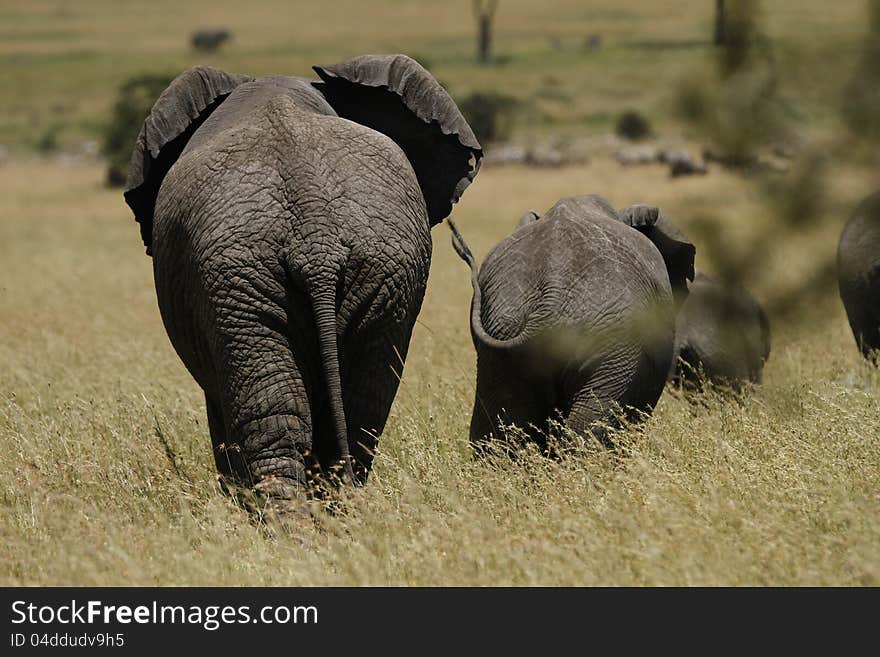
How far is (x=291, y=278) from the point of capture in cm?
523

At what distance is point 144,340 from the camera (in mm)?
11703

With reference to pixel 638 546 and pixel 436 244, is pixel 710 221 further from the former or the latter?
pixel 436 244

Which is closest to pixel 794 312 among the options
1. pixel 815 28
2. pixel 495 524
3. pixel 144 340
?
pixel 815 28

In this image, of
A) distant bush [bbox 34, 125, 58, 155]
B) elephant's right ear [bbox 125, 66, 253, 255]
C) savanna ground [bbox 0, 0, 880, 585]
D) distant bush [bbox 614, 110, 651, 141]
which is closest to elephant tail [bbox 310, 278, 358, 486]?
savanna ground [bbox 0, 0, 880, 585]

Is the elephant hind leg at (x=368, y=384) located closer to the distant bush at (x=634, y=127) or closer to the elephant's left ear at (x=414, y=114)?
the elephant's left ear at (x=414, y=114)

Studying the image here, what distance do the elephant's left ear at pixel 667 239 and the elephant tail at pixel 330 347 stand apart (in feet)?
7.67

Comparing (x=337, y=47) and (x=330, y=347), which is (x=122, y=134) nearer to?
(x=330, y=347)

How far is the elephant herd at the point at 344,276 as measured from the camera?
5.23 meters

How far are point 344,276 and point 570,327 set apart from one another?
1.23m

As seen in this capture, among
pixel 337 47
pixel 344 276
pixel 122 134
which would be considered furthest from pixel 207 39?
pixel 344 276

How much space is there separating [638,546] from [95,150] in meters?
45.7

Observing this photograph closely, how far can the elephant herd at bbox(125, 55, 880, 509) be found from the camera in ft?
17.1

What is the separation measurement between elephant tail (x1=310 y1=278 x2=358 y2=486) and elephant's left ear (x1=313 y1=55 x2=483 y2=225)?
1545 mm

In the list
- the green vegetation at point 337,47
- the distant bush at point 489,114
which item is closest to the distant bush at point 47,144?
the green vegetation at point 337,47
